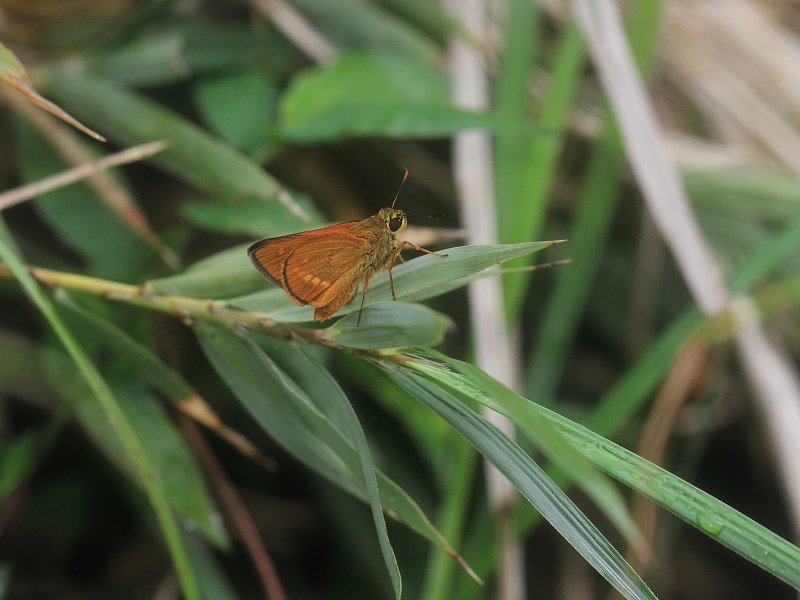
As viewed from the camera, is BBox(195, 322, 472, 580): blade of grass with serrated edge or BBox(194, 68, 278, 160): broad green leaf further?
BBox(194, 68, 278, 160): broad green leaf

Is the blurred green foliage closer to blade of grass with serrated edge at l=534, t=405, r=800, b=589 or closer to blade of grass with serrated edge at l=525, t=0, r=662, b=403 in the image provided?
blade of grass with serrated edge at l=525, t=0, r=662, b=403

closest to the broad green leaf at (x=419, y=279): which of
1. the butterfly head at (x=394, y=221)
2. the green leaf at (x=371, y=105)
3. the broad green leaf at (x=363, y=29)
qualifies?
the butterfly head at (x=394, y=221)

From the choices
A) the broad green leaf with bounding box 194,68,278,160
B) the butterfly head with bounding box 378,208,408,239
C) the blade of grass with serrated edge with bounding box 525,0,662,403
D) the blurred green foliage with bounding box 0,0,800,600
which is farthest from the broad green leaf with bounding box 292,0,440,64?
the butterfly head with bounding box 378,208,408,239

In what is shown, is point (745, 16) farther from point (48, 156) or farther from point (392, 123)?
point (48, 156)

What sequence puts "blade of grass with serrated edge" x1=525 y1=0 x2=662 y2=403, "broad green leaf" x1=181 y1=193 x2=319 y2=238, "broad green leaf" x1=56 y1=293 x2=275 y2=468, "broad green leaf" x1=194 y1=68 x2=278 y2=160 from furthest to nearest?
"blade of grass with serrated edge" x1=525 y1=0 x2=662 y2=403
"broad green leaf" x1=194 y1=68 x2=278 y2=160
"broad green leaf" x1=181 y1=193 x2=319 y2=238
"broad green leaf" x1=56 y1=293 x2=275 y2=468

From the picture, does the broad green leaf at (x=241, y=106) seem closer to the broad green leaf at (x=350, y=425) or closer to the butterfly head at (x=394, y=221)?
the butterfly head at (x=394, y=221)

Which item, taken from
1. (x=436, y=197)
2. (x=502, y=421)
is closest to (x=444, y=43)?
(x=436, y=197)
